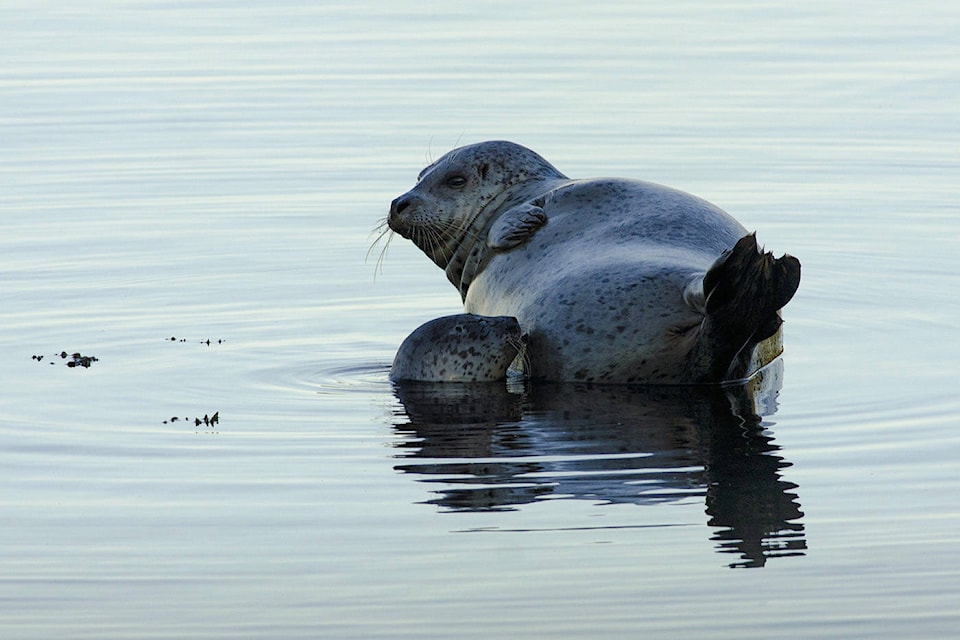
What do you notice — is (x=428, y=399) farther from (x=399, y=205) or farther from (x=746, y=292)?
(x=399, y=205)

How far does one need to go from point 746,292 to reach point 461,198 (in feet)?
8.75

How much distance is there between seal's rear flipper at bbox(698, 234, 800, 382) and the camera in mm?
7488

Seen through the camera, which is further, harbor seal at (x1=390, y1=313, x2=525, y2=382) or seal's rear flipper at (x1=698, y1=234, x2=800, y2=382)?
harbor seal at (x1=390, y1=313, x2=525, y2=382)

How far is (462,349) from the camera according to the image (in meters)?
8.62

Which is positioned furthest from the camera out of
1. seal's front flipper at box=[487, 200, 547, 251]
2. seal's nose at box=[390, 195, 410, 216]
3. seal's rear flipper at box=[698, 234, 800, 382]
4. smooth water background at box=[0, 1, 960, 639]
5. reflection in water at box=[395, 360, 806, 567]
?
seal's nose at box=[390, 195, 410, 216]

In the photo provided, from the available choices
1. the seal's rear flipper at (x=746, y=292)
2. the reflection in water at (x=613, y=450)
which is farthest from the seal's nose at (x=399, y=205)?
the seal's rear flipper at (x=746, y=292)

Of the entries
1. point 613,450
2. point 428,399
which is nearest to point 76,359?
point 428,399

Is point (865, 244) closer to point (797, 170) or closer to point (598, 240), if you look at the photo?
point (797, 170)

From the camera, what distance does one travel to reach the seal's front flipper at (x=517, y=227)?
9273 millimetres

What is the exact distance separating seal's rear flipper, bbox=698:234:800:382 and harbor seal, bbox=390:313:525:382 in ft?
2.92

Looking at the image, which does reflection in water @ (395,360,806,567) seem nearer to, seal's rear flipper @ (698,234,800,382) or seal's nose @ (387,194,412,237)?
seal's rear flipper @ (698,234,800,382)

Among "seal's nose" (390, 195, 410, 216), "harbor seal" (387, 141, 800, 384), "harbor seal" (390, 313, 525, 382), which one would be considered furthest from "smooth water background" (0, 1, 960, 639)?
"seal's nose" (390, 195, 410, 216)

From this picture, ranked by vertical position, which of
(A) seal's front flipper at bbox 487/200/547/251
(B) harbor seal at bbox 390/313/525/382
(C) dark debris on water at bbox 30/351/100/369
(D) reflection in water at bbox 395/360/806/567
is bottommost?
(D) reflection in water at bbox 395/360/806/567

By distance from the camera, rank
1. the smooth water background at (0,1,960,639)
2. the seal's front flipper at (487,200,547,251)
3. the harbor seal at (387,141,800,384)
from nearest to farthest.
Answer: the smooth water background at (0,1,960,639) → the harbor seal at (387,141,800,384) → the seal's front flipper at (487,200,547,251)
